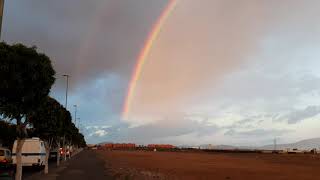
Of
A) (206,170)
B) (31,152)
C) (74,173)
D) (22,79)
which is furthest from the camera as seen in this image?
(206,170)

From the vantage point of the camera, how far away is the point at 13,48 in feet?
59.3

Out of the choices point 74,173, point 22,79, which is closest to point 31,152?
point 74,173

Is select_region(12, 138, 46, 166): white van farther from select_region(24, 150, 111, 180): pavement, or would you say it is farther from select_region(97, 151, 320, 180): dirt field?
select_region(97, 151, 320, 180): dirt field

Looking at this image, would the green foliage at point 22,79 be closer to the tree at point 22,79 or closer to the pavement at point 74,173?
the tree at point 22,79

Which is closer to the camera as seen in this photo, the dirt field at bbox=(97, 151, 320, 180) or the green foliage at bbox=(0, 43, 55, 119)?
the green foliage at bbox=(0, 43, 55, 119)

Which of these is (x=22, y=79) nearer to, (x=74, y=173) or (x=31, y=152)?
(x=74, y=173)

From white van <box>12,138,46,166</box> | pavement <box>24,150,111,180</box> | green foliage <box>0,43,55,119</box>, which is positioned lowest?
pavement <box>24,150,111,180</box>

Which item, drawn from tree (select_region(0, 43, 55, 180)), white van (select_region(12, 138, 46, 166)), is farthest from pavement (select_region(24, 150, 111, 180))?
tree (select_region(0, 43, 55, 180))

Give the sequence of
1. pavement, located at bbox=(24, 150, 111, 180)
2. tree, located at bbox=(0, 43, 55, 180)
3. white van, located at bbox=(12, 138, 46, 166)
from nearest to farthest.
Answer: tree, located at bbox=(0, 43, 55, 180) → pavement, located at bbox=(24, 150, 111, 180) → white van, located at bbox=(12, 138, 46, 166)

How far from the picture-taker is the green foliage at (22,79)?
17594 mm

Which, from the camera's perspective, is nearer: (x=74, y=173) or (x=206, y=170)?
(x=74, y=173)

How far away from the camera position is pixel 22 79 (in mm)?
17938

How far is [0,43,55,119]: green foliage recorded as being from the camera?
17594mm

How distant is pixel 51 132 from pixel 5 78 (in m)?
17.6
